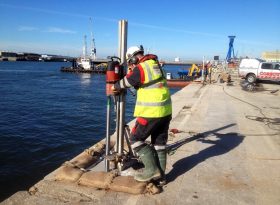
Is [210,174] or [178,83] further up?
[210,174]

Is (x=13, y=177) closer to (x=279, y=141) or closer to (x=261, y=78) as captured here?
(x=279, y=141)

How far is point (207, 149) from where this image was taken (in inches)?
261

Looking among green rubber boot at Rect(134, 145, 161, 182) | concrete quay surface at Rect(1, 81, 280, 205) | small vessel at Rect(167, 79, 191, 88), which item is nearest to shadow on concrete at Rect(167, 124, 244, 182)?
concrete quay surface at Rect(1, 81, 280, 205)

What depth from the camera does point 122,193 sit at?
432 centimetres

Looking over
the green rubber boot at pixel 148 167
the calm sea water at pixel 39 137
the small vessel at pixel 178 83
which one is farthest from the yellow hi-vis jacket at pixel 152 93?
the small vessel at pixel 178 83

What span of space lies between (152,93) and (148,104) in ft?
0.54

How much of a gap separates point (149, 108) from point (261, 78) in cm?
2426

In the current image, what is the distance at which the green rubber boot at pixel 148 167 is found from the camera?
449cm

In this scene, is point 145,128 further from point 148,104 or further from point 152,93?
point 152,93

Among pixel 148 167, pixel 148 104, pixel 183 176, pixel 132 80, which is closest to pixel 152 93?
pixel 148 104

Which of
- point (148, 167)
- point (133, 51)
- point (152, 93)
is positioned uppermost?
point (133, 51)

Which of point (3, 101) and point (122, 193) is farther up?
point (122, 193)

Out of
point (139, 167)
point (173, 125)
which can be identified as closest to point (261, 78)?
point (173, 125)

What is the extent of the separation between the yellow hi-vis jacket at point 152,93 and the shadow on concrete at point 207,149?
120 cm
